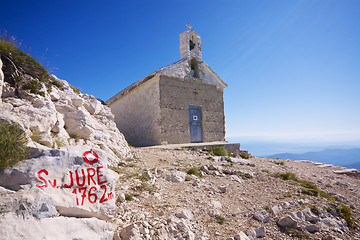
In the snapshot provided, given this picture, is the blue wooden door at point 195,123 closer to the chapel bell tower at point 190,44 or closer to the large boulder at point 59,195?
the chapel bell tower at point 190,44

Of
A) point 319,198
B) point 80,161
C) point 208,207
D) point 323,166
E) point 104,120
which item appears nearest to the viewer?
point 80,161

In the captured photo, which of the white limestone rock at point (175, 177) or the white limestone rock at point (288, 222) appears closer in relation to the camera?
the white limestone rock at point (288, 222)

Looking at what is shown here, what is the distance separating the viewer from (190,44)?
14.6 meters

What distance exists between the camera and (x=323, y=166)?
12383 mm

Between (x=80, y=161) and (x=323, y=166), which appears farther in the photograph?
(x=323, y=166)

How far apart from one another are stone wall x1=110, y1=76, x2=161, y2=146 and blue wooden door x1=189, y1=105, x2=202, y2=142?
8.00 ft

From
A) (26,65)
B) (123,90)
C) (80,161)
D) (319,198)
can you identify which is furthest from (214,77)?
(80,161)

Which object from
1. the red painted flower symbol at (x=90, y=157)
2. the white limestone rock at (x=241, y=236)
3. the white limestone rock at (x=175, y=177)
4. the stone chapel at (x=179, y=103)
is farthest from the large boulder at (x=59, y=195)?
the stone chapel at (x=179, y=103)

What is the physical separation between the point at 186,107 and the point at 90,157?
10.2 metres

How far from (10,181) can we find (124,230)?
1678 mm

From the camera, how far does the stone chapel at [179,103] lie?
12469mm

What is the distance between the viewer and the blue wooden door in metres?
13.4

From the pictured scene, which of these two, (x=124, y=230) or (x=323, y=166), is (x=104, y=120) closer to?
(x=124, y=230)

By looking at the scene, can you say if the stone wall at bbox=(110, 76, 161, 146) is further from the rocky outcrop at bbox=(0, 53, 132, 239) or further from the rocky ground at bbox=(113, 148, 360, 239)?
the rocky outcrop at bbox=(0, 53, 132, 239)
